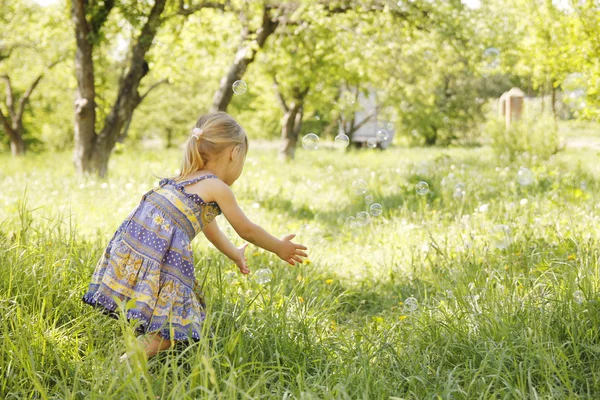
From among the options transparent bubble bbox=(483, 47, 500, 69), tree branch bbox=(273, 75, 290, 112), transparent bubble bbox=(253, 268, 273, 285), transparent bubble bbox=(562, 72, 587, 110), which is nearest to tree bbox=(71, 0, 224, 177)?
transparent bubble bbox=(483, 47, 500, 69)

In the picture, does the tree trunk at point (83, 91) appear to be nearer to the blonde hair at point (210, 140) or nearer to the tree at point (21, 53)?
the blonde hair at point (210, 140)

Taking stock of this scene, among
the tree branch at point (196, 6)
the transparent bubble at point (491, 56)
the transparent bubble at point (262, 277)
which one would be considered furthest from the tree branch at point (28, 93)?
the transparent bubble at point (262, 277)

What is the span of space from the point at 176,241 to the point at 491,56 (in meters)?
7.24

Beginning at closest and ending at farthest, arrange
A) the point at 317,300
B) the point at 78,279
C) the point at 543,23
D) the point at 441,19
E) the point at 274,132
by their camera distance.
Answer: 1. the point at 78,279
2. the point at 317,300
3. the point at 441,19
4. the point at 543,23
5. the point at 274,132

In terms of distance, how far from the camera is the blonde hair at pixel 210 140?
3.09 metres

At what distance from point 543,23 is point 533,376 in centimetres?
1249

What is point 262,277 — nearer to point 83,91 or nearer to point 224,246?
point 224,246

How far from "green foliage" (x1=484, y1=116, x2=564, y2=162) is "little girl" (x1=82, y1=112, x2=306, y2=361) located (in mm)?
10067

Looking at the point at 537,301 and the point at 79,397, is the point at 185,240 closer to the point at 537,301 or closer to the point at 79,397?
the point at 79,397

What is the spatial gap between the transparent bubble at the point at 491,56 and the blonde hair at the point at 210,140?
6061mm

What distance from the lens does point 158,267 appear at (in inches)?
113

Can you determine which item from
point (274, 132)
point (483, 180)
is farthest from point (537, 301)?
point (274, 132)

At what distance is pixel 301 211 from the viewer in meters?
7.38

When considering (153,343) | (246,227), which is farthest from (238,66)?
(153,343)
